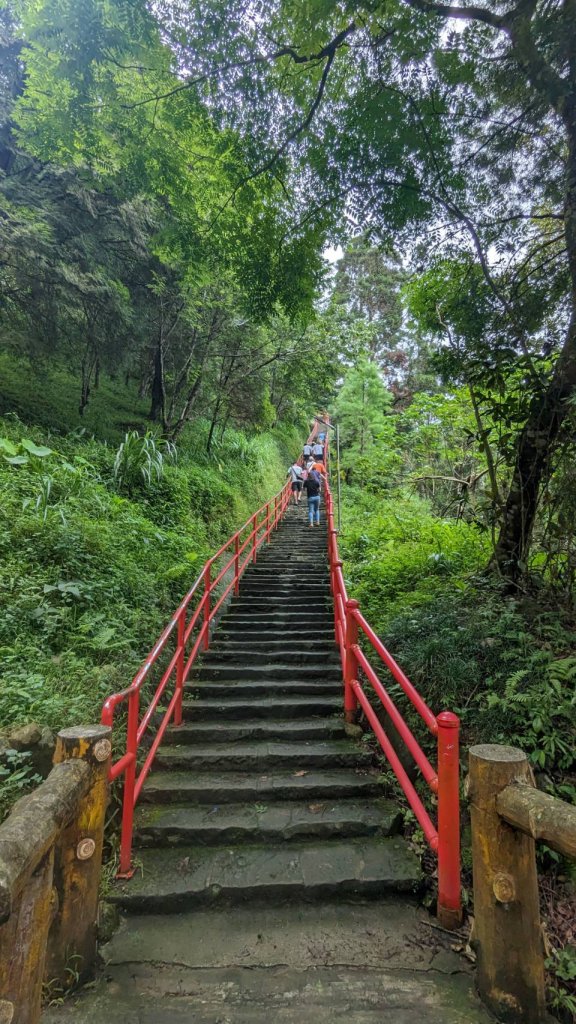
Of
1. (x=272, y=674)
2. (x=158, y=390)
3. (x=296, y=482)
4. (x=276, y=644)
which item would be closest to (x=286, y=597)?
(x=276, y=644)

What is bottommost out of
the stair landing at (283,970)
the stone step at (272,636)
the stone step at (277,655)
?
the stair landing at (283,970)

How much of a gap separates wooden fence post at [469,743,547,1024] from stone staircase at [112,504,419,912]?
0.70 meters

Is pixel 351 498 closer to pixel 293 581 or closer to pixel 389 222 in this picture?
pixel 293 581

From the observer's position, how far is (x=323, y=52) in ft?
12.5

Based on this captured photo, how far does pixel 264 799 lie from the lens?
3.04 meters

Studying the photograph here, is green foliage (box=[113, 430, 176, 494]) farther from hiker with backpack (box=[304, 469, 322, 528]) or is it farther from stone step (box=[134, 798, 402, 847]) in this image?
stone step (box=[134, 798, 402, 847])

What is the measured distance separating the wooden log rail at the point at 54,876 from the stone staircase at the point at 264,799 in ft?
1.43

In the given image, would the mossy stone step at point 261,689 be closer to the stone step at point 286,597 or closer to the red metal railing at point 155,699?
the red metal railing at point 155,699

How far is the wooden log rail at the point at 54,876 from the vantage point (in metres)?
1.32

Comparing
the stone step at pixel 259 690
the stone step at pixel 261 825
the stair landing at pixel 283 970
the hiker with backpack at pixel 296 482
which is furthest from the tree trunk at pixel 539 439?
the hiker with backpack at pixel 296 482

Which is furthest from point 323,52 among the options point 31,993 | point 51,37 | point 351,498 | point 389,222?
point 351,498

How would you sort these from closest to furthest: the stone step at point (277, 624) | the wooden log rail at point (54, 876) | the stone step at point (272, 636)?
the wooden log rail at point (54, 876) → the stone step at point (272, 636) → the stone step at point (277, 624)

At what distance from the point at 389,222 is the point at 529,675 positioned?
4177 mm

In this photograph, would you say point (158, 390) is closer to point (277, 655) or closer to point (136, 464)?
point (136, 464)
